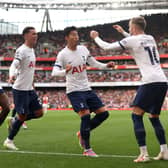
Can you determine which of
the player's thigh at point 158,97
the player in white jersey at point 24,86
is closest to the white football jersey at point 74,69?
the player in white jersey at point 24,86

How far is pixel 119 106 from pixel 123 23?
14193 mm

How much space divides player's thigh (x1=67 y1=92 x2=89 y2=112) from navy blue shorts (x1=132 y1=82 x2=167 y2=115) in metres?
1.12

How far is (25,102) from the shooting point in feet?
26.2

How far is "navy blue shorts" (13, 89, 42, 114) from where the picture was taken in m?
7.96

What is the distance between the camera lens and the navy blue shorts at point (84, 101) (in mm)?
6762

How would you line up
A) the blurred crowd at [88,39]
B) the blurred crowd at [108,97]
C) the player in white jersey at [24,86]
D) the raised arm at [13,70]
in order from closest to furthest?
the raised arm at [13,70] < the player in white jersey at [24,86] < the blurred crowd at [108,97] < the blurred crowd at [88,39]

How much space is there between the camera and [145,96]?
5.90m

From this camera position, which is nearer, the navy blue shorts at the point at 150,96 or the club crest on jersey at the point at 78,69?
the navy blue shorts at the point at 150,96

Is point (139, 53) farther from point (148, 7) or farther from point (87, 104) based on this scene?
point (148, 7)

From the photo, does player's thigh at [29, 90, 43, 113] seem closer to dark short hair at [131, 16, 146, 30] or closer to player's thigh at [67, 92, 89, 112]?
player's thigh at [67, 92, 89, 112]

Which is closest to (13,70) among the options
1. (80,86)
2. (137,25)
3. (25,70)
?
(25,70)

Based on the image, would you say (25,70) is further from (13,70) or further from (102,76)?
(102,76)

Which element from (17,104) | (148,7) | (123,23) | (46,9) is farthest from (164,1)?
(17,104)

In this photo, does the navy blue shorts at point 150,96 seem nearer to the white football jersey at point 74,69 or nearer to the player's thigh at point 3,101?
the white football jersey at point 74,69
